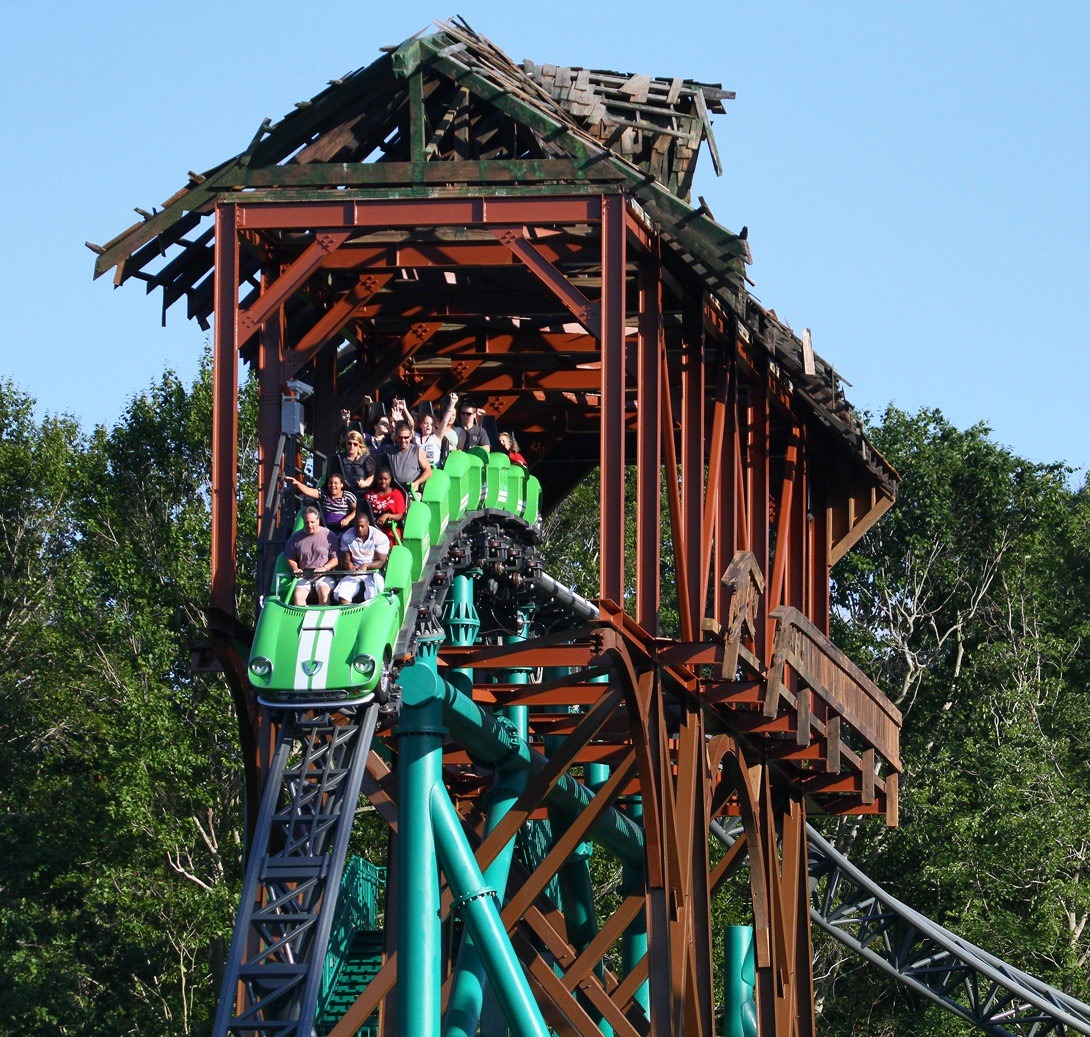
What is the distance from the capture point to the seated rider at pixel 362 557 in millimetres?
20453

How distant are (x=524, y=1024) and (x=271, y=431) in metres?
6.17

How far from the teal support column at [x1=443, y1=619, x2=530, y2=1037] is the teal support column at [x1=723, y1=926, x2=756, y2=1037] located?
700cm

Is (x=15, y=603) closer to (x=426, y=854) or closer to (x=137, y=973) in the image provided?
(x=137, y=973)

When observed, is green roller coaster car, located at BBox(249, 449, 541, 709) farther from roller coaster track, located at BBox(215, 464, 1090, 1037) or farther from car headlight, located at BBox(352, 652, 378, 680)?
roller coaster track, located at BBox(215, 464, 1090, 1037)

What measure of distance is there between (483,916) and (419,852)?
0.90 m

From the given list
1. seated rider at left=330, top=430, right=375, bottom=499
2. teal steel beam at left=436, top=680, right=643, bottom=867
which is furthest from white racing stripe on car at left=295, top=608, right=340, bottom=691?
seated rider at left=330, top=430, right=375, bottom=499

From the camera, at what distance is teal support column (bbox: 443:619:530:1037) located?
76.9 ft

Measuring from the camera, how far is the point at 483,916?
21.1 m

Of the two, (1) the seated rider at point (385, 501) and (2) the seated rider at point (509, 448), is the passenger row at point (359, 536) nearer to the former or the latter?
(1) the seated rider at point (385, 501)

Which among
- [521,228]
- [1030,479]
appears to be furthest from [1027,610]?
[521,228]

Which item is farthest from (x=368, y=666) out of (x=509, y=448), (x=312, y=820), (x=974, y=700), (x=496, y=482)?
(x=974, y=700)

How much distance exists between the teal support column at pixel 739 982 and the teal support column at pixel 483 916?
10541 mm

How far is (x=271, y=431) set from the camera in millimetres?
22984

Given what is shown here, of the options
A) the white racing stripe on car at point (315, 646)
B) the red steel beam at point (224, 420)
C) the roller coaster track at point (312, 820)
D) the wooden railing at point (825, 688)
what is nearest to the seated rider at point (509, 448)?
the roller coaster track at point (312, 820)
